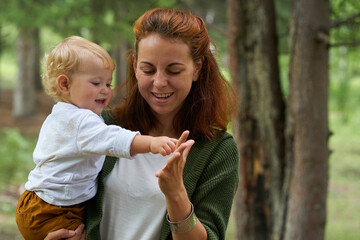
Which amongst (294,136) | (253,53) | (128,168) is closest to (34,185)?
(128,168)

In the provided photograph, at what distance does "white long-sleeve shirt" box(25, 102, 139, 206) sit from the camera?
1.82m

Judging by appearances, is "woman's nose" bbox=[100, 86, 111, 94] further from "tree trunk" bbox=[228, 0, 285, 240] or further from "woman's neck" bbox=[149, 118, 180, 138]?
"tree trunk" bbox=[228, 0, 285, 240]

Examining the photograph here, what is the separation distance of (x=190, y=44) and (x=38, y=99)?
54.5ft

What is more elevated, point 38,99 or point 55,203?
point 55,203

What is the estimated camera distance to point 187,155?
6.89 ft

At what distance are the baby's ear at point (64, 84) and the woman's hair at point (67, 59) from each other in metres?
0.02

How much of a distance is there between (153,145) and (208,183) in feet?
1.58

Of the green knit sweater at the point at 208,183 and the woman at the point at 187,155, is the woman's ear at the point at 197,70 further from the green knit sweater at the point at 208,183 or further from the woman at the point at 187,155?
the green knit sweater at the point at 208,183

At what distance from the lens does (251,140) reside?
491 centimetres

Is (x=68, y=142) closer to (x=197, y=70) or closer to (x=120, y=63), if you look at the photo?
(x=197, y=70)

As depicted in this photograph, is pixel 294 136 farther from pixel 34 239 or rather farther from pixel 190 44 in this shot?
pixel 34 239

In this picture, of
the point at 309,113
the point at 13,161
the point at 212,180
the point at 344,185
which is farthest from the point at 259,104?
the point at 344,185

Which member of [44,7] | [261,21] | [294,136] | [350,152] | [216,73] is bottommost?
[350,152]

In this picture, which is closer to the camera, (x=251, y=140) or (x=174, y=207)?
(x=174, y=207)
